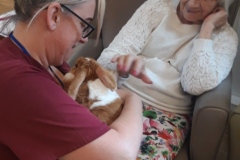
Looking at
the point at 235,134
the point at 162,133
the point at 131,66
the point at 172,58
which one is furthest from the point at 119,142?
the point at 172,58

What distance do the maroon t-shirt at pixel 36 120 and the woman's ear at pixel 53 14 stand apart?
132 millimetres

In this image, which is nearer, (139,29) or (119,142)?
(119,142)

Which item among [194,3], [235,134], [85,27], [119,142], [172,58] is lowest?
Result: [235,134]

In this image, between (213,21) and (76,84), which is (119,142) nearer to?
(76,84)

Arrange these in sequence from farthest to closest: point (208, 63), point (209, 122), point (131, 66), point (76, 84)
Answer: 1. point (208, 63)
2. point (209, 122)
3. point (131, 66)
4. point (76, 84)

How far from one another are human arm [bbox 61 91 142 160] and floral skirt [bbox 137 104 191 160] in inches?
9.8

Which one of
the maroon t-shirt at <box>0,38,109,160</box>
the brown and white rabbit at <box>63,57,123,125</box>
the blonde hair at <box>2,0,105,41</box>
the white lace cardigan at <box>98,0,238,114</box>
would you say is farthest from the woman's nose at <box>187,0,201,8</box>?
the maroon t-shirt at <box>0,38,109,160</box>

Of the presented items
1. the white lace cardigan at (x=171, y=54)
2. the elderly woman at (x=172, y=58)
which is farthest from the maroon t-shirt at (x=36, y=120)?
the white lace cardigan at (x=171, y=54)

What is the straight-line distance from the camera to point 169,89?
136 cm

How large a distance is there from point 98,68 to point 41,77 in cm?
29

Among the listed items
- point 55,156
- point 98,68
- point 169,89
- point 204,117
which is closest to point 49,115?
point 55,156

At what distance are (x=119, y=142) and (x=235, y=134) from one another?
0.62m

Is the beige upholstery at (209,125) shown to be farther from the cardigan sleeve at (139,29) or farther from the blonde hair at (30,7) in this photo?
the blonde hair at (30,7)

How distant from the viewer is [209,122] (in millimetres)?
1136
